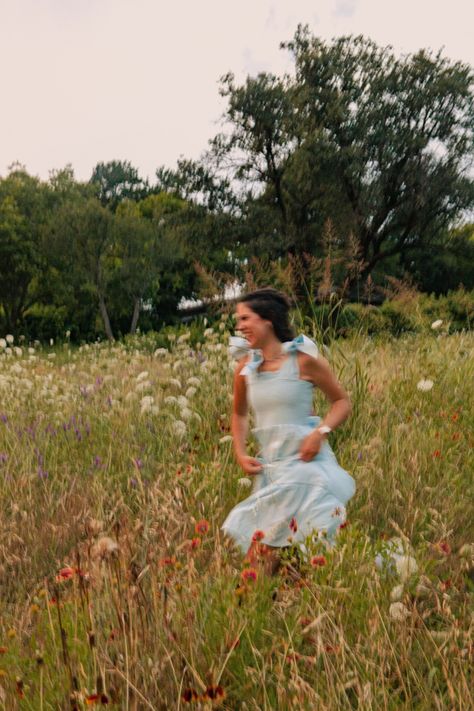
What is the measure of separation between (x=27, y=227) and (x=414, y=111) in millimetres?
17513

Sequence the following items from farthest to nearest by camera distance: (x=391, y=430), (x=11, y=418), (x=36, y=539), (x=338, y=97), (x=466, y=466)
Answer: (x=338, y=97), (x=11, y=418), (x=391, y=430), (x=466, y=466), (x=36, y=539)

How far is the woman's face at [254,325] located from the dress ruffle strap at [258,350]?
83 millimetres

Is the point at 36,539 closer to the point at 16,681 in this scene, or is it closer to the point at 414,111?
the point at 16,681

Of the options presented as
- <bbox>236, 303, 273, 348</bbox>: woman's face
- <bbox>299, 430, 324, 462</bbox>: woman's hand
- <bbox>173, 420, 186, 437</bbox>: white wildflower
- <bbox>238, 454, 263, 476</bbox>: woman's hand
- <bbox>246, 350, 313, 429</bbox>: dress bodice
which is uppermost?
<bbox>236, 303, 273, 348</bbox>: woman's face

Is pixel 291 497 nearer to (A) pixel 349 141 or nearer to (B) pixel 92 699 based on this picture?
(B) pixel 92 699

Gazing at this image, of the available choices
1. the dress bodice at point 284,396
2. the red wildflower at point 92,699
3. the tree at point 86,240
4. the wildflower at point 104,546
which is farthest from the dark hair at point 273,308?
the tree at point 86,240

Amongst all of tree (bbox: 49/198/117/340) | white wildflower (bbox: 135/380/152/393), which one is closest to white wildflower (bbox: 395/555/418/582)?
white wildflower (bbox: 135/380/152/393)

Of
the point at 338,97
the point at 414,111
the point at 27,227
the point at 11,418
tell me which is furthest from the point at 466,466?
the point at 27,227

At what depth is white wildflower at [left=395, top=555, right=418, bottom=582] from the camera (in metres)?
2.13

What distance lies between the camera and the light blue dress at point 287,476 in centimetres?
299

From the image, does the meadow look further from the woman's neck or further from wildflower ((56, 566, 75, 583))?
the woman's neck

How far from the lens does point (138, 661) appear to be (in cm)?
186

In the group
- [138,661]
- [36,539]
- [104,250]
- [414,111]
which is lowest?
[36,539]

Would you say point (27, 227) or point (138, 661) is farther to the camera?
point (27, 227)
